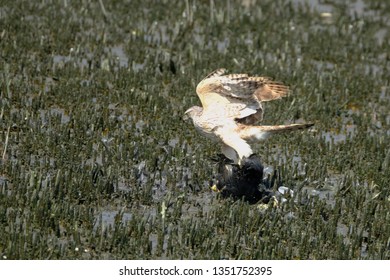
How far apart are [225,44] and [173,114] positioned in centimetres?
390

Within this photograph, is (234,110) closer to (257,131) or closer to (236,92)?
(236,92)

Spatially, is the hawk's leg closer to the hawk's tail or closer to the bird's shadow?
the hawk's tail

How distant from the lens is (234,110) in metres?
9.92

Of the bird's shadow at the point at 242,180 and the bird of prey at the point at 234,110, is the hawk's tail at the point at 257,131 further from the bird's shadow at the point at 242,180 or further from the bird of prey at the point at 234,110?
the bird's shadow at the point at 242,180

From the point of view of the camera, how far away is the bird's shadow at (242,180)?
33.1ft

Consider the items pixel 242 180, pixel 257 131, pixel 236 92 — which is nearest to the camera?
pixel 257 131

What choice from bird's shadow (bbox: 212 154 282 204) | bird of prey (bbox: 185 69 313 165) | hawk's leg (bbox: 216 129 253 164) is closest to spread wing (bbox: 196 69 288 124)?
bird of prey (bbox: 185 69 313 165)

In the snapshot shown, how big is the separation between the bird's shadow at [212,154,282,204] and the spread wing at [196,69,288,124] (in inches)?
19.0

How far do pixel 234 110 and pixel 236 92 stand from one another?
19cm

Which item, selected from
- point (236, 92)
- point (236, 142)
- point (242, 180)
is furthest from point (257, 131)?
point (242, 180)

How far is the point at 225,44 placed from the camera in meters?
16.4

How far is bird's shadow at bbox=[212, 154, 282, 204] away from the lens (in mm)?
10102
